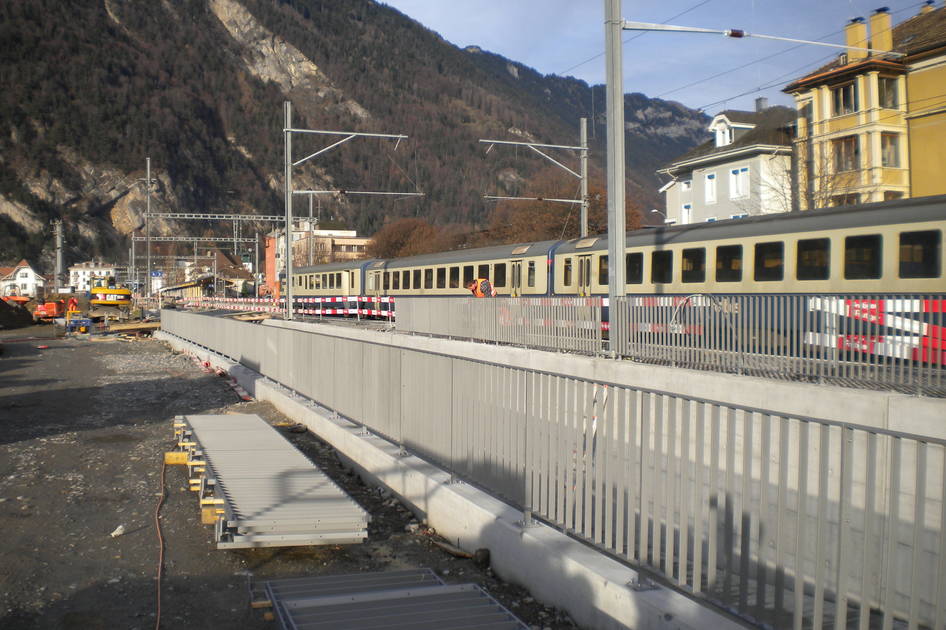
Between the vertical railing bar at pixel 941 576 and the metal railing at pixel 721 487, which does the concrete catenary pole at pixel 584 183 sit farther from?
the vertical railing bar at pixel 941 576

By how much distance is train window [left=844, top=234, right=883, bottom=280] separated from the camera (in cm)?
1525

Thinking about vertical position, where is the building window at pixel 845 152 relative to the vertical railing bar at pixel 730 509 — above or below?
above

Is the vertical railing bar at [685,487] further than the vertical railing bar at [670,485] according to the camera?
No

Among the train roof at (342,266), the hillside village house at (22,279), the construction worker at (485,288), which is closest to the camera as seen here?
the construction worker at (485,288)

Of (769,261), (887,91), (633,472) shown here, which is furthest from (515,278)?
(887,91)

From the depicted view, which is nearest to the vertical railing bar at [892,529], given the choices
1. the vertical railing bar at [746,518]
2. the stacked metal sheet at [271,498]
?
the vertical railing bar at [746,518]

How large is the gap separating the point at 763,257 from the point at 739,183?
106 ft

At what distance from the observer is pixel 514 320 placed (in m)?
19.0

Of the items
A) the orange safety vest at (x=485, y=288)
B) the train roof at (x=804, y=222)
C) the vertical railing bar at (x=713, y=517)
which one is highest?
the train roof at (x=804, y=222)

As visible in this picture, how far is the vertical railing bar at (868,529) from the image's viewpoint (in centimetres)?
359

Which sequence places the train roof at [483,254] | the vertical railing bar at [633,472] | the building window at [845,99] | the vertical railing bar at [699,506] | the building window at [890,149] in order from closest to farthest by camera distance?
the vertical railing bar at [699,506] < the vertical railing bar at [633,472] < the train roof at [483,254] < the building window at [890,149] < the building window at [845,99]

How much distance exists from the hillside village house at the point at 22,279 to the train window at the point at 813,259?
138994 mm

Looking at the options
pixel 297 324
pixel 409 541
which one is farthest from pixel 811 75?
pixel 409 541

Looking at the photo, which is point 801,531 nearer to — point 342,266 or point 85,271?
point 342,266
